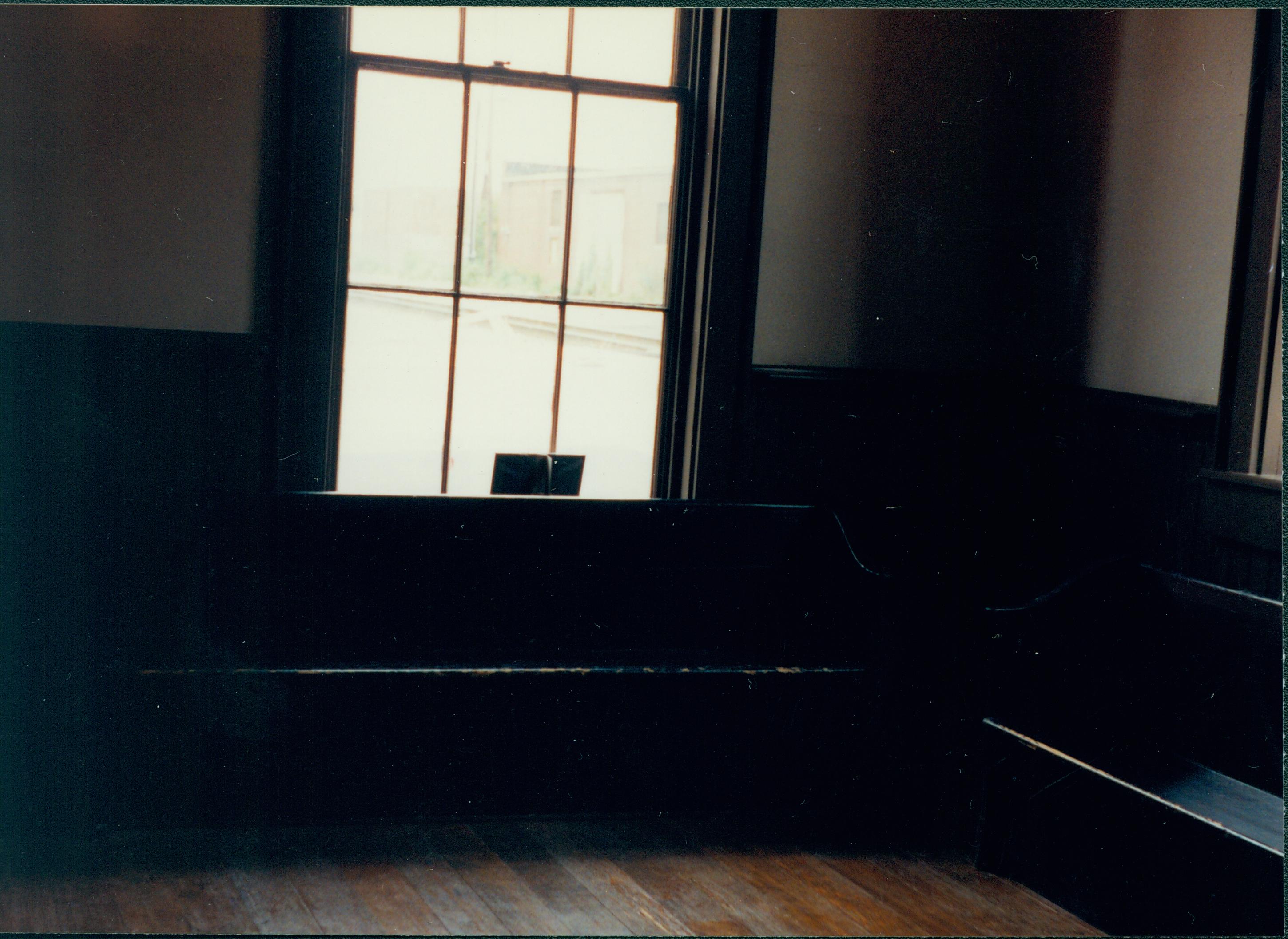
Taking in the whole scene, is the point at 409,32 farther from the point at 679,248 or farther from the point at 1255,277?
the point at 1255,277

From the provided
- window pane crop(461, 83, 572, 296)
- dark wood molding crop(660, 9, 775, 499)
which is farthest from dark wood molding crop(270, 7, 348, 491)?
dark wood molding crop(660, 9, 775, 499)

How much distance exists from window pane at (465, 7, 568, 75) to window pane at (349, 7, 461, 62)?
5 cm

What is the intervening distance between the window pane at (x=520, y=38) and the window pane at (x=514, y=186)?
0.26 feet

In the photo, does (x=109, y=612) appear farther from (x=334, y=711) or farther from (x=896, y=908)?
(x=896, y=908)

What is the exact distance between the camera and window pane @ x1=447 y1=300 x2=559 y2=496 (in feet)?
11.8

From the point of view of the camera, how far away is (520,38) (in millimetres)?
3510

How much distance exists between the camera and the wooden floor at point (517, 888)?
243 centimetres

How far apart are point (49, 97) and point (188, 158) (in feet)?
1.16

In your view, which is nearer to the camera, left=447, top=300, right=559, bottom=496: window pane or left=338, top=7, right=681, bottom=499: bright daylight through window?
left=338, top=7, right=681, bottom=499: bright daylight through window

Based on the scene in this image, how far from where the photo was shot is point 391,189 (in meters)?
3.45

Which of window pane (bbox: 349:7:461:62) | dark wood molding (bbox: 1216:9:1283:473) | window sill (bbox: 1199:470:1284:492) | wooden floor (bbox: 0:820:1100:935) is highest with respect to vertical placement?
window pane (bbox: 349:7:461:62)

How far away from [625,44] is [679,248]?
626mm

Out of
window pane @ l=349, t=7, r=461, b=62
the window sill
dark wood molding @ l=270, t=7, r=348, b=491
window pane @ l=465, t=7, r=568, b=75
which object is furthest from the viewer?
window pane @ l=465, t=7, r=568, b=75

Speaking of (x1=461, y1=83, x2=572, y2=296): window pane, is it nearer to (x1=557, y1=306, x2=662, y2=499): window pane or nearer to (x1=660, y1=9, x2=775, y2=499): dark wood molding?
(x1=557, y1=306, x2=662, y2=499): window pane
